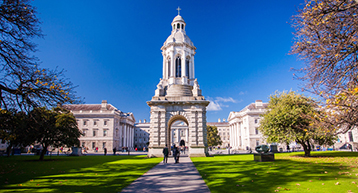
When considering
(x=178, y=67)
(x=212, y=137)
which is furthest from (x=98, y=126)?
(x=178, y=67)

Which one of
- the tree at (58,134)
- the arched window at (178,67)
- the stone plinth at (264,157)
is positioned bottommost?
the stone plinth at (264,157)

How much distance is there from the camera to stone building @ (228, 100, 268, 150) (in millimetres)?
69375

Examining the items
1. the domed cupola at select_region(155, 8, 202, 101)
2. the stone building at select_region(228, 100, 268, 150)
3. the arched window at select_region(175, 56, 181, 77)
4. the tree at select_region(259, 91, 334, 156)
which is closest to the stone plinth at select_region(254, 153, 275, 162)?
the tree at select_region(259, 91, 334, 156)

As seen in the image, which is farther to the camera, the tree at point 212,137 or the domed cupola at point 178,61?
the tree at point 212,137

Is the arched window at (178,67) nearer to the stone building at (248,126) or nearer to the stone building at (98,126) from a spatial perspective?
the stone building at (248,126)

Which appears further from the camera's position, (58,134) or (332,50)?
(58,134)

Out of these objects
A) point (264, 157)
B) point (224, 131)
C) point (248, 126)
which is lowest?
point (264, 157)

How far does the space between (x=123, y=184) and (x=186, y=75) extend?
86.8 feet

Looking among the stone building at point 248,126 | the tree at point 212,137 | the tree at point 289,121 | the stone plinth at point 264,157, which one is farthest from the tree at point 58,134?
the tree at point 212,137

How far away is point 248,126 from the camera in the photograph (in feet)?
231

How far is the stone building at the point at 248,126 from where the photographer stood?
6938cm

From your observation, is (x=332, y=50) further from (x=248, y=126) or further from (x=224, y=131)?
(x=224, y=131)

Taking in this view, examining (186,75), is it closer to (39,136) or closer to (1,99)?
(39,136)

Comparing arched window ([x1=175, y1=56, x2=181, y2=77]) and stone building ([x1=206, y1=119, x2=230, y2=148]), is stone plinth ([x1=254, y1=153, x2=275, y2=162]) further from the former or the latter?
stone building ([x1=206, y1=119, x2=230, y2=148])
